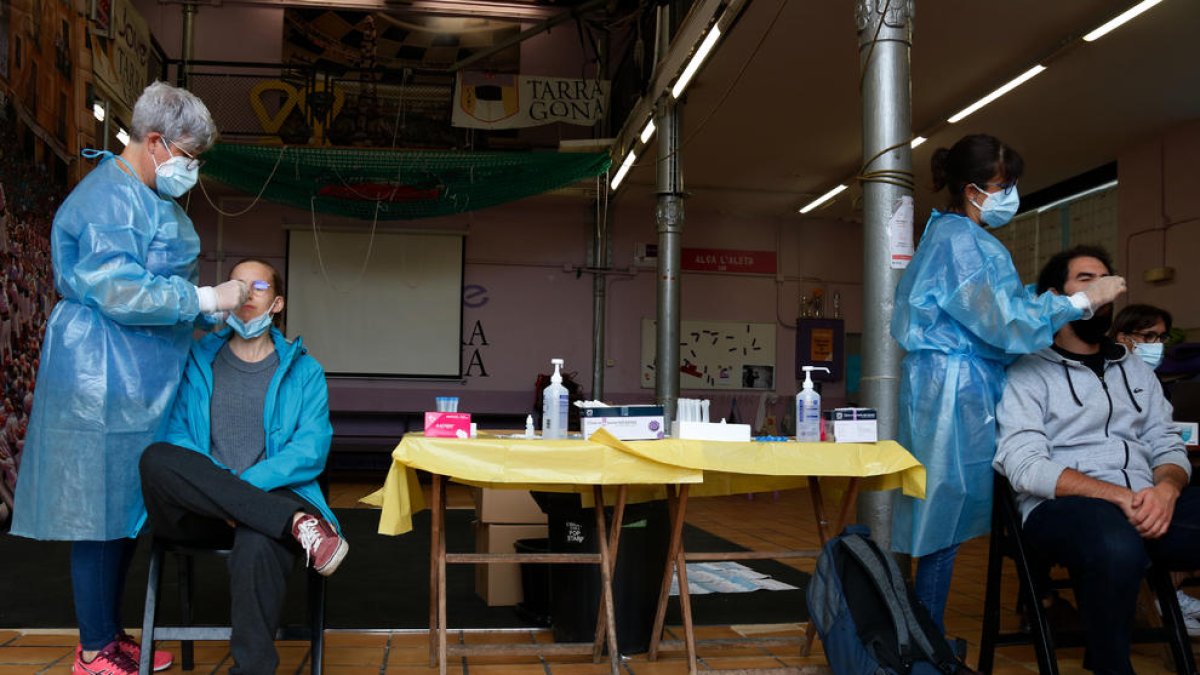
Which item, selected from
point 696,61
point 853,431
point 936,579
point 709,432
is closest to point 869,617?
point 936,579

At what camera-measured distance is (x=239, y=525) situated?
2.22m

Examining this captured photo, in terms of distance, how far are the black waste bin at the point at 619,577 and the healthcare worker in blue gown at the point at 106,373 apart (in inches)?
47.5

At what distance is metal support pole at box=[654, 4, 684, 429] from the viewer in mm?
7250

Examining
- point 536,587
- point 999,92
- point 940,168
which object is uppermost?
point 999,92

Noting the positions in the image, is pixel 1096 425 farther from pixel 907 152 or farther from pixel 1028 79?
pixel 1028 79

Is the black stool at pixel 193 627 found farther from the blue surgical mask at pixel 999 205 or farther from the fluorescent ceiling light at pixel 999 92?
the fluorescent ceiling light at pixel 999 92

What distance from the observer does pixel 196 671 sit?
269 cm

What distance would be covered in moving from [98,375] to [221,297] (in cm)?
35

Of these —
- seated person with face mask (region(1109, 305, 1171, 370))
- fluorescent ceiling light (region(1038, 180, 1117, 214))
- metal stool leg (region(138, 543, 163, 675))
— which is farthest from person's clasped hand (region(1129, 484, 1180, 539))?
fluorescent ceiling light (region(1038, 180, 1117, 214))

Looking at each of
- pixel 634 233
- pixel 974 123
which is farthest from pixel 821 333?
pixel 974 123

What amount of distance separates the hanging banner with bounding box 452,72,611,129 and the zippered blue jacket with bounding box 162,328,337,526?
6358 mm

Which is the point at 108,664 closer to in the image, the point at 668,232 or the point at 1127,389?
the point at 1127,389

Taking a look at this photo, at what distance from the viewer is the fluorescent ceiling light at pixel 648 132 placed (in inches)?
299

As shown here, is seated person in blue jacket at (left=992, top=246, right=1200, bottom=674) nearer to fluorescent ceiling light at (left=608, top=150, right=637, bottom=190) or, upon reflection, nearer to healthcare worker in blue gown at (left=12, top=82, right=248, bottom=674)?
healthcare worker in blue gown at (left=12, top=82, right=248, bottom=674)
